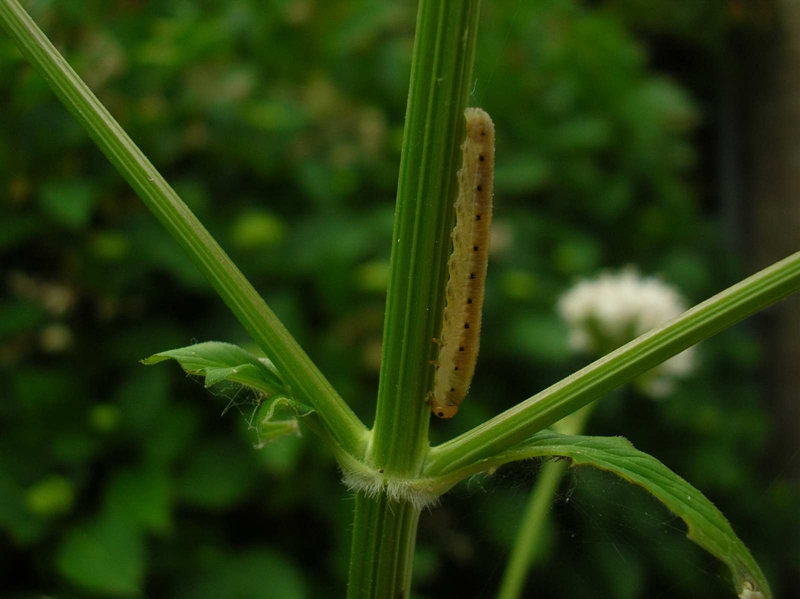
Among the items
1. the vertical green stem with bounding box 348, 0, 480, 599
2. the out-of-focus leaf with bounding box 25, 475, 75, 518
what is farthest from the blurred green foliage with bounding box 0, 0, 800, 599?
the vertical green stem with bounding box 348, 0, 480, 599

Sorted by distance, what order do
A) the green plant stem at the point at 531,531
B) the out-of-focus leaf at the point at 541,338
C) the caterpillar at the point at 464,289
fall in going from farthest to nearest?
1. the out-of-focus leaf at the point at 541,338
2. the green plant stem at the point at 531,531
3. the caterpillar at the point at 464,289

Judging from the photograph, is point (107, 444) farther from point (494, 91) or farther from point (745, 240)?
point (745, 240)

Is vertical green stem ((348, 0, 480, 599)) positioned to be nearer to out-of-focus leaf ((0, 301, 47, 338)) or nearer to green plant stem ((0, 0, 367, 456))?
green plant stem ((0, 0, 367, 456))

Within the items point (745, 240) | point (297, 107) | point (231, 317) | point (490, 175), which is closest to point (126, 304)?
point (231, 317)

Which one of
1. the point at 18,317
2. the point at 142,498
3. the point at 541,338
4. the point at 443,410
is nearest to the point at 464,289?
the point at 443,410

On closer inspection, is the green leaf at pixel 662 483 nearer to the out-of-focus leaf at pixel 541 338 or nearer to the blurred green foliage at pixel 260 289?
the blurred green foliage at pixel 260 289

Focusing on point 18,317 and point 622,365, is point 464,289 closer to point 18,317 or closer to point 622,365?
point 622,365

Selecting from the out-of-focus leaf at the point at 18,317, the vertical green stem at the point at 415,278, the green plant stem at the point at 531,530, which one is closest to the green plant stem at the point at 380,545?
the vertical green stem at the point at 415,278
